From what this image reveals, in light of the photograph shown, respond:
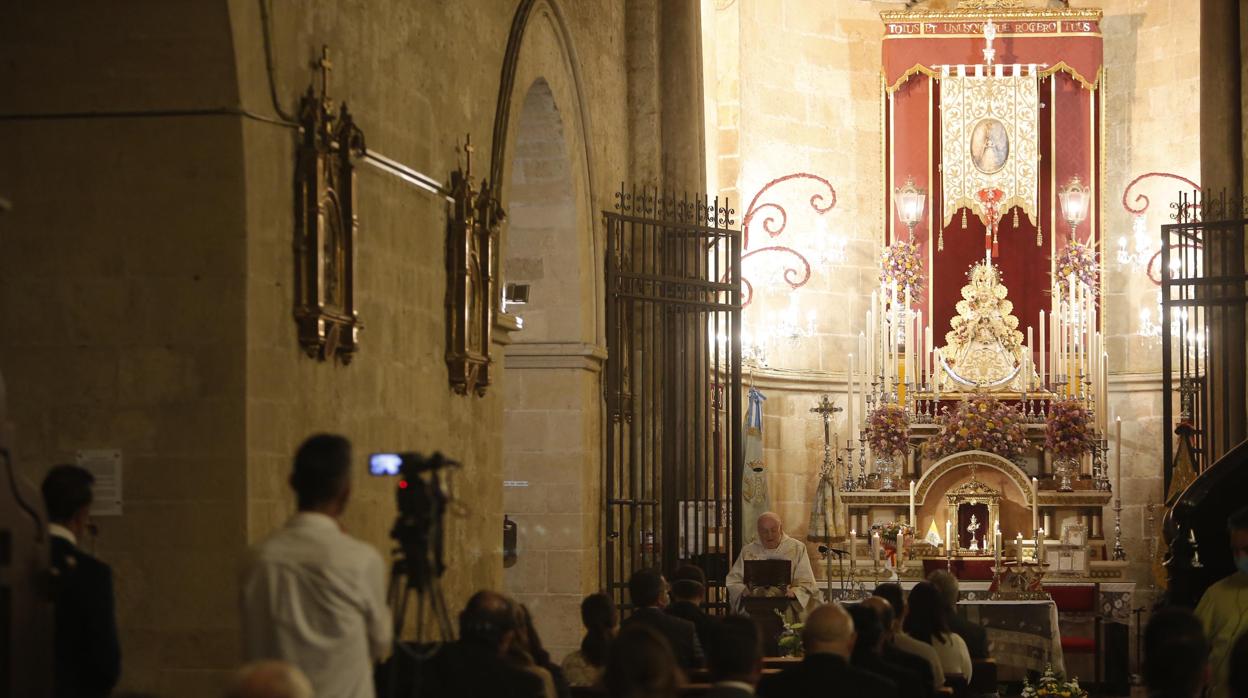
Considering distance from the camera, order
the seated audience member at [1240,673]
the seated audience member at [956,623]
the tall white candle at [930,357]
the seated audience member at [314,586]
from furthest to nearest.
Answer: the tall white candle at [930,357] → the seated audience member at [956,623] → the seated audience member at [314,586] → the seated audience member at [1240,673]

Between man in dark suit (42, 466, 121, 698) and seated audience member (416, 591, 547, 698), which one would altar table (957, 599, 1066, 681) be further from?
man in dark suit (42, 466, 121, 698)

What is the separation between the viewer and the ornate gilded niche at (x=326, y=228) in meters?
7.95

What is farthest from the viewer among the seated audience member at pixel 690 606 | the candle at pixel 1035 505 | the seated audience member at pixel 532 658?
the candle at pixel 1035 505

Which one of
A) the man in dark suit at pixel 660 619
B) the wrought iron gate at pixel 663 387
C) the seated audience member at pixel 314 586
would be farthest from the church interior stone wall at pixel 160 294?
the wrought iron gate at pixel 663 387

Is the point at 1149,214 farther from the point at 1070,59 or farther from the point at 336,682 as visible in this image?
the point at 336,682

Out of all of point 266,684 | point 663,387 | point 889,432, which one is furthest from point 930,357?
point 266,684

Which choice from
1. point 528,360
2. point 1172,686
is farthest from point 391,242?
point 1172,686

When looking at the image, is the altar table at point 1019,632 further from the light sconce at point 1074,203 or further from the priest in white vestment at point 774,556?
the light sconce at point 1074,203

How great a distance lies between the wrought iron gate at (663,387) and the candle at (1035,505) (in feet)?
11.3

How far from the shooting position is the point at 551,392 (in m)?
13.1

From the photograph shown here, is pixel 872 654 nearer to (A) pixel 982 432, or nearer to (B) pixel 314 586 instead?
(B) pixel 314 586

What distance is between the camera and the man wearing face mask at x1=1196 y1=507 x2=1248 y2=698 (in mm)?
7781

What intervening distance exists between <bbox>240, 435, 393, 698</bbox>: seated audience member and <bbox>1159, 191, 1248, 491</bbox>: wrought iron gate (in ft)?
31.7

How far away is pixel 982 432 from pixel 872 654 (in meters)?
11.0
